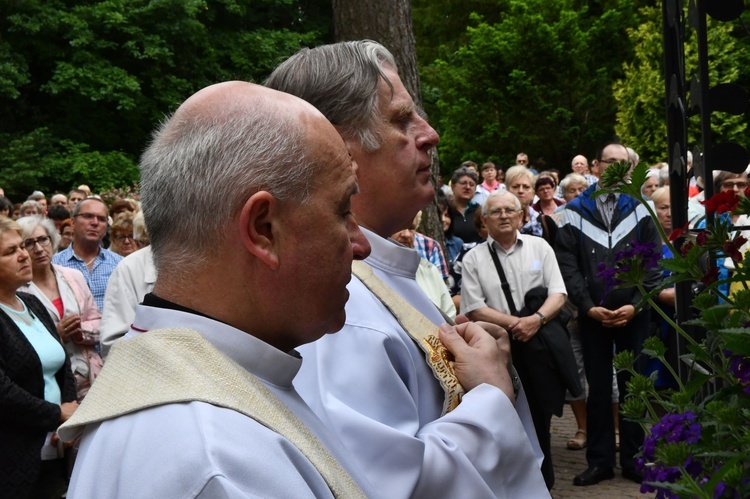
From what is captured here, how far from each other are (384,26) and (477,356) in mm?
5807

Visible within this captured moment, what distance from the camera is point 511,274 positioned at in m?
7.35

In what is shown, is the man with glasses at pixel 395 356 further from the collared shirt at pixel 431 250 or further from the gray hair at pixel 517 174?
the gray hair at pixel 517 174

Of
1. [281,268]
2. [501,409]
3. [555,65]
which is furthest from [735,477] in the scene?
[555,65]

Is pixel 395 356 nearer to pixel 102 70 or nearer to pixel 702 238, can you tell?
pixel 702 238

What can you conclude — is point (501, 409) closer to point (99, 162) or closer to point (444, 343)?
point (444, 343)

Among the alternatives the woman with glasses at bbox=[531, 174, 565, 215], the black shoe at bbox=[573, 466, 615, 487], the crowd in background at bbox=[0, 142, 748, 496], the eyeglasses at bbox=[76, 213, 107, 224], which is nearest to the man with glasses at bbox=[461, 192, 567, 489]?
the crowd in background at bbox=[0, 142, 748, 496]

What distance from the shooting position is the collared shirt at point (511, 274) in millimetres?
7297

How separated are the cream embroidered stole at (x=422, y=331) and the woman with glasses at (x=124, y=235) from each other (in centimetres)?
656

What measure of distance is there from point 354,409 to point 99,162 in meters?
25.4

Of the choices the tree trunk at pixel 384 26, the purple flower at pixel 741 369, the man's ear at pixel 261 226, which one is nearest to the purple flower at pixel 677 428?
the purple flower at pixel 741 369

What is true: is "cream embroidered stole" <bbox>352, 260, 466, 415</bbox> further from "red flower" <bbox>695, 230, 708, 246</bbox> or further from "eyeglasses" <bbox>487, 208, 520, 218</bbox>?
"eyeglasses" <bbox>487, 208, 520, 218</bbox>

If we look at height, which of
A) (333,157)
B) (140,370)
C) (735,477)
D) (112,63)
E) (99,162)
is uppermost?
(333,157)

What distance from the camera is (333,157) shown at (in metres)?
1.54

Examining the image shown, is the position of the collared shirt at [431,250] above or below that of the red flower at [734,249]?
below
